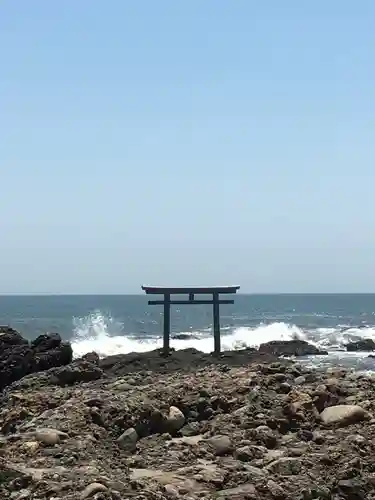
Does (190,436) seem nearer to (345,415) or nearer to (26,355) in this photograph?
(345,415)

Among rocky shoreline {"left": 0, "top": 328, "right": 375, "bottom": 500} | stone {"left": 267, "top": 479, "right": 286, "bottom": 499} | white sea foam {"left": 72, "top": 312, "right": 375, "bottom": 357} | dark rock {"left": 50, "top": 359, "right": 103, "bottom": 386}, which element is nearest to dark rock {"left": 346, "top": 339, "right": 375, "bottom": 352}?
white sea foam {"left": 72, "top": 312, "right": 375, "bottom": 357}

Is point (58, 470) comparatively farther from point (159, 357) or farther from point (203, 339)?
point (203, 339)

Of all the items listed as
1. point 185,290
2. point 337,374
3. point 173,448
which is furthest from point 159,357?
point 173,448

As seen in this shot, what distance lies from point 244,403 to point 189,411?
85 centimetres

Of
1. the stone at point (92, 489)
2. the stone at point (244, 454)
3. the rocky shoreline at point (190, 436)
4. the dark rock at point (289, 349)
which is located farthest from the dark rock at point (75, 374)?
the dark rock at point (289, 349)

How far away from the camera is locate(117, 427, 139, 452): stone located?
9.31 metres

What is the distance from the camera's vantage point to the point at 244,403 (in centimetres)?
1127

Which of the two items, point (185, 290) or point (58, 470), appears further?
point (185, 290)

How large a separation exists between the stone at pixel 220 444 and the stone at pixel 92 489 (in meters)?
2.46

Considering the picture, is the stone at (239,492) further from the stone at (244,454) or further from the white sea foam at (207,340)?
the white sea foam at (207,340)

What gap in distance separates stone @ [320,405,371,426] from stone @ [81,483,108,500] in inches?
178

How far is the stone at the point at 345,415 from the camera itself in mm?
10516

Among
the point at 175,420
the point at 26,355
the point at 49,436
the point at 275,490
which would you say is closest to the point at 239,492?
the point at 275,490

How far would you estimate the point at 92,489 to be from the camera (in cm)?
688
